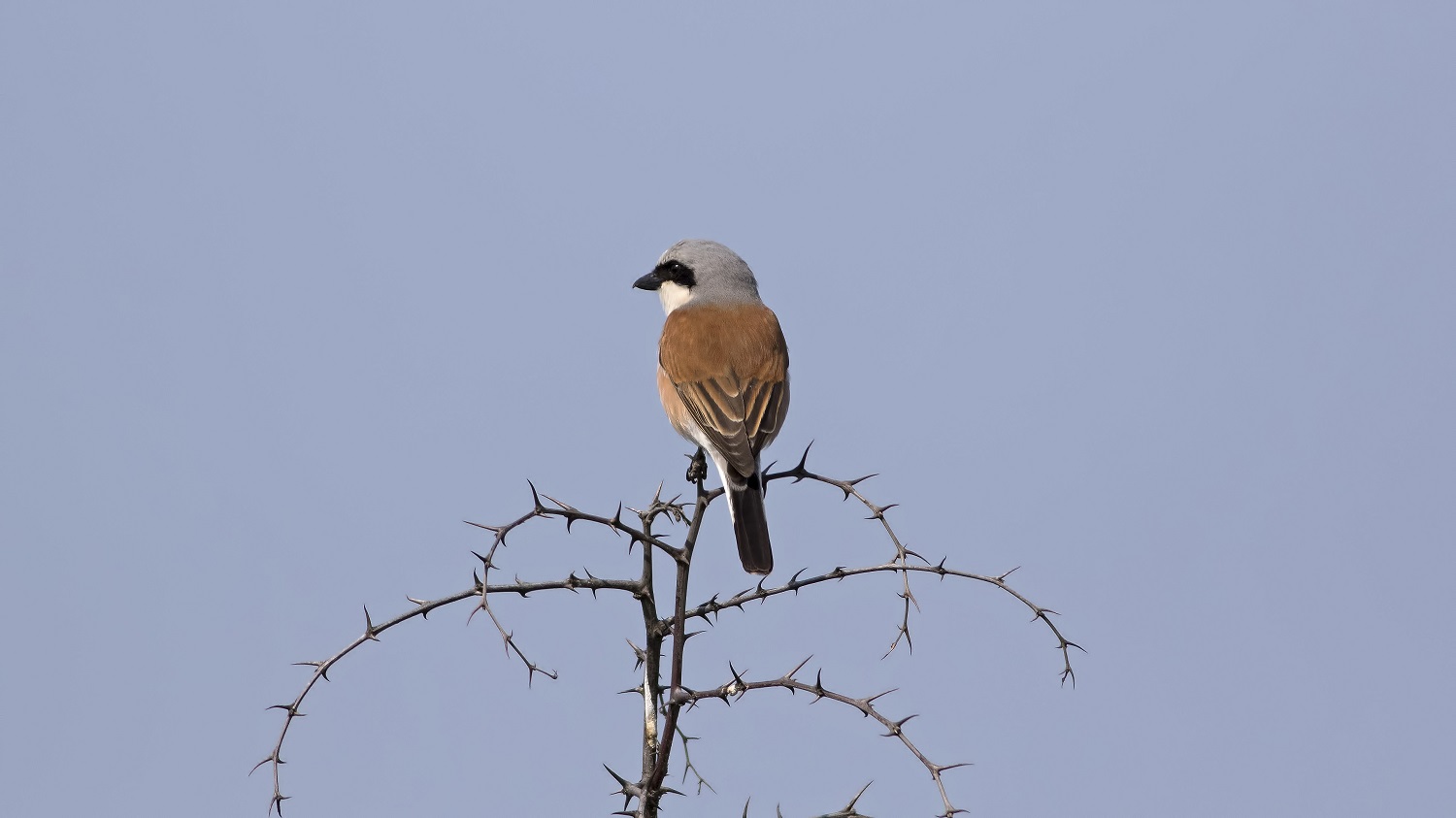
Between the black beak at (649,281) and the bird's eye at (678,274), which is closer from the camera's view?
the bird's eye at (678,274)

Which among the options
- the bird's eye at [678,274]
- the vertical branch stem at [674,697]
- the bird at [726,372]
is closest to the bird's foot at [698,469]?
the bird at [726,372]

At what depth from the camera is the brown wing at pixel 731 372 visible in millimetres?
4164

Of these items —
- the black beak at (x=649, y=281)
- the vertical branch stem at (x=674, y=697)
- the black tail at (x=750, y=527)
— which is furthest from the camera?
the black beak at (x=649, y=281)

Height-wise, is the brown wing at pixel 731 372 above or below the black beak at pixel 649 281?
below

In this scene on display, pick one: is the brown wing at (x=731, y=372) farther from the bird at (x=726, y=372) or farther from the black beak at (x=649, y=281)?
the black beak at (x=649, y=281)

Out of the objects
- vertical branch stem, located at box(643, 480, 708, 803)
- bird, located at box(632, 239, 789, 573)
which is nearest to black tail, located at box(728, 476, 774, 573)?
bird, located at box(632, 239, 789, 573)

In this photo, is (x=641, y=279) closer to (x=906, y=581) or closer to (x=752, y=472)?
(x=752, y=472)

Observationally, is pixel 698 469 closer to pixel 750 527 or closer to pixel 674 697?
pixel 750 527

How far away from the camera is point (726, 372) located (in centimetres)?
437

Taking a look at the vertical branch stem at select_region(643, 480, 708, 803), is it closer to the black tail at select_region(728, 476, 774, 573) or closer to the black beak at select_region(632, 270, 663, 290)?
the black tail at select_region(728, 476, 774, 573)

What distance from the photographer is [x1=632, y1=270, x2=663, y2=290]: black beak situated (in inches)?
202

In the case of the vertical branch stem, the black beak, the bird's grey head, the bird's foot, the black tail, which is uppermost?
the black beak

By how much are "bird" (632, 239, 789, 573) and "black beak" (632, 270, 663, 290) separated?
0.5 inches

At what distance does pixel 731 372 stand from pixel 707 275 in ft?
2.19
